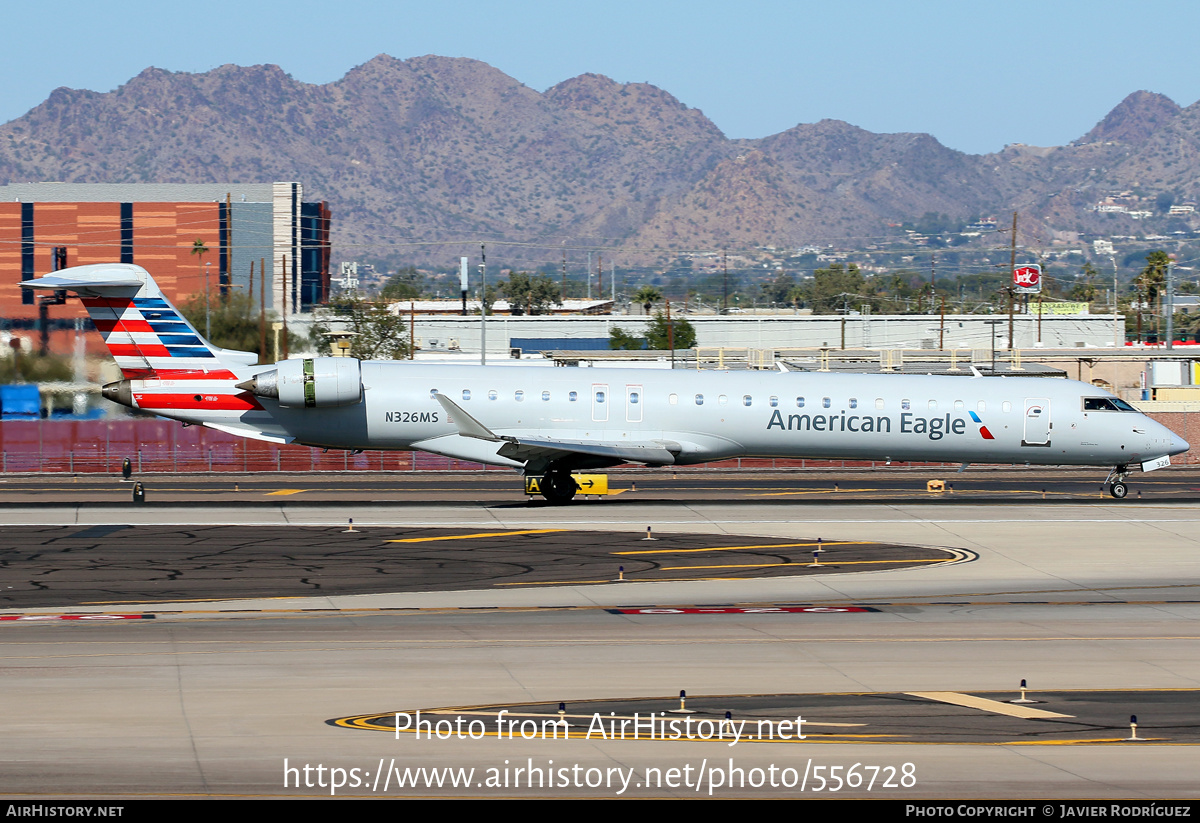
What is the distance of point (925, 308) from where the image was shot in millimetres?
178250

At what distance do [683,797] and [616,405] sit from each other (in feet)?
78.9

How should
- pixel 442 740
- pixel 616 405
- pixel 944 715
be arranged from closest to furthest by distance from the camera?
1. pixel 442 740
2. pixel 944 715
3. pixel 616 405

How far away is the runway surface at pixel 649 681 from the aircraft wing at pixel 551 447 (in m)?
7.94

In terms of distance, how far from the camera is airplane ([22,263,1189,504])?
35.4m

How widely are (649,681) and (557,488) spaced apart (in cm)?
1959

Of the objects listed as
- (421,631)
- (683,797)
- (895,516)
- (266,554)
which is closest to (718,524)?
(895,516)

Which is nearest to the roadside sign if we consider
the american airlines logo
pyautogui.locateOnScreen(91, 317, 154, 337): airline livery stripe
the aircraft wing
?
the american airlines logo

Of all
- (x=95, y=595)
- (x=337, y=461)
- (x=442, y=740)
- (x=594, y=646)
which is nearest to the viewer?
(x=442, y=740)

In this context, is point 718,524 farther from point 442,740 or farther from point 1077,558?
point 442,740

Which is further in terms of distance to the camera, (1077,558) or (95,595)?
(1077,558)

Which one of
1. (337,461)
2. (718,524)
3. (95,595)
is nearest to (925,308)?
(337,461)

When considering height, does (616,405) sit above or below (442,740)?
above

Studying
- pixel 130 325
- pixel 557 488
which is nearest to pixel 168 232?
pixel 130 325

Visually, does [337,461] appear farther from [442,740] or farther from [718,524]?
[442,740]
